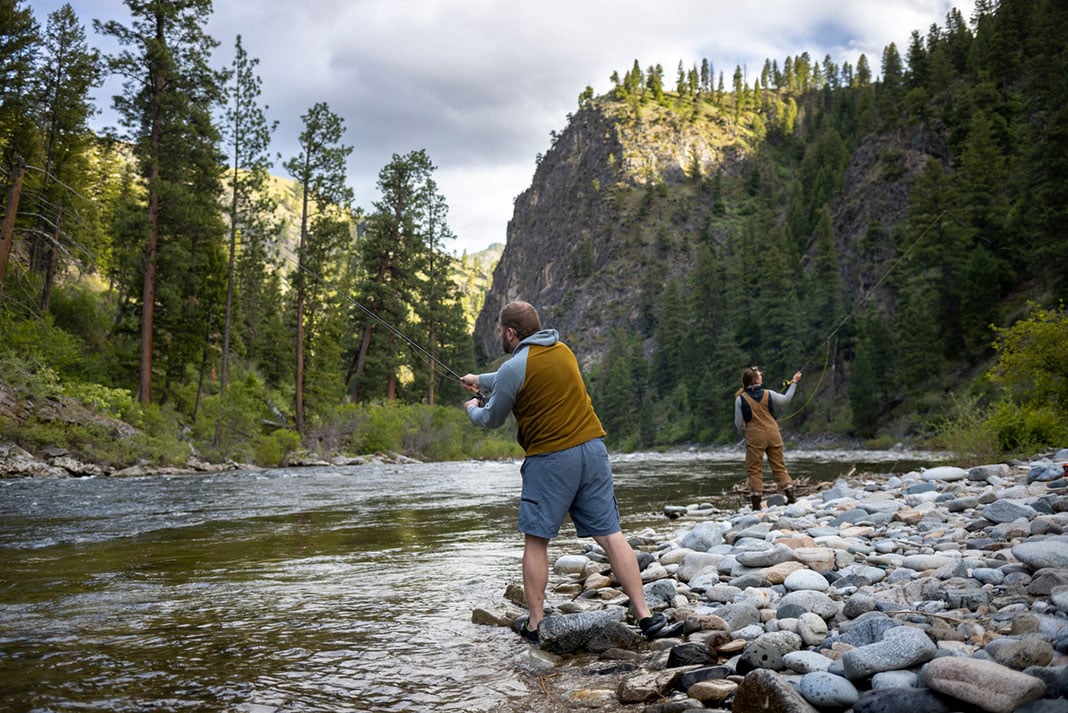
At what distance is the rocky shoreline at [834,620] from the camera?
2629 mm

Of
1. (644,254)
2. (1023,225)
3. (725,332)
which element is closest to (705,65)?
(644,254)

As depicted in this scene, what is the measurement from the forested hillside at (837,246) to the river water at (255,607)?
865 cm

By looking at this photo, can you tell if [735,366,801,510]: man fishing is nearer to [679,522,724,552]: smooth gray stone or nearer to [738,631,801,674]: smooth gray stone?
[679,522,724,552]: smooth gray stone

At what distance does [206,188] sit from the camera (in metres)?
25.6

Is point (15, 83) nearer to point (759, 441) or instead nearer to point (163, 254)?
point (163, 254)

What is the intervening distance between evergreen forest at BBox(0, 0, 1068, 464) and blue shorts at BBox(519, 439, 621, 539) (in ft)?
9.62

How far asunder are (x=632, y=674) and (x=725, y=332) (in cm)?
6621

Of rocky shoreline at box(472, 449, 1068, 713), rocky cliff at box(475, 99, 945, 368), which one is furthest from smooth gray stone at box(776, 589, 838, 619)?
rocky cliff at box(475, 99, 945, 368)

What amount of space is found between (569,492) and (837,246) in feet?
247

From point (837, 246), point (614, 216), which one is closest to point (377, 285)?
point (837, 246)

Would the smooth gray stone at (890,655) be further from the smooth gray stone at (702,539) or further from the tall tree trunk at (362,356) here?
the tall tree trunk at (362,356)

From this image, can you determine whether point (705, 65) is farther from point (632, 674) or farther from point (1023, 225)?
point (632, 674)

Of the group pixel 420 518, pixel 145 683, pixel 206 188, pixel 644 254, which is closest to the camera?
pixel 145 683

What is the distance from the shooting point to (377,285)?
35969 mm
